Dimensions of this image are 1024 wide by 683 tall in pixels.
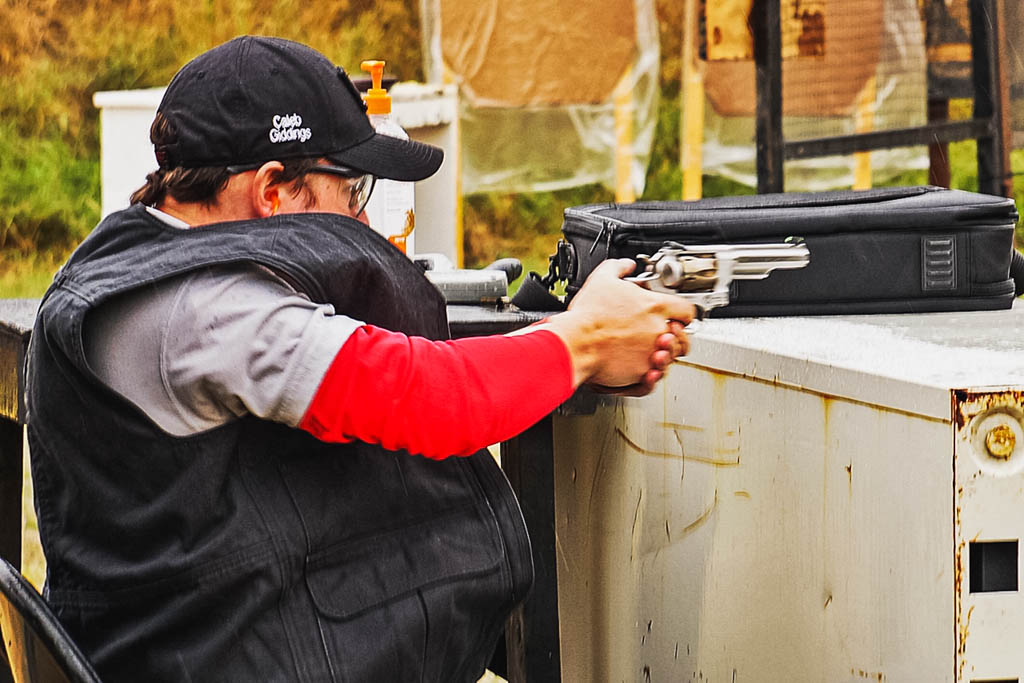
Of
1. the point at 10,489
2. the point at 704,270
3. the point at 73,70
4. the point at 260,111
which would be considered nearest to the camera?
the point at 260,111

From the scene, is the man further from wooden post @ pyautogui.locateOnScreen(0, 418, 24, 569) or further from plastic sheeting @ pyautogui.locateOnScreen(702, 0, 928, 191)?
plastic sheeting @ pyautogui.locateOnScreen(702, 0, 928, 191)

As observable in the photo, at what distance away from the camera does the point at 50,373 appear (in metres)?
1.04

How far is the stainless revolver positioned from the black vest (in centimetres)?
27

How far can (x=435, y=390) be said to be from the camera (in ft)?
3.27

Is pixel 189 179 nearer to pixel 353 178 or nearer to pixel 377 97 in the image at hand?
pixel 353 178

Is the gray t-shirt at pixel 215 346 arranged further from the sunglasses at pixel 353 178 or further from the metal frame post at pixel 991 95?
the metal frame post at pixel 991 95

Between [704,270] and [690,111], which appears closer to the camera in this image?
[704,270]

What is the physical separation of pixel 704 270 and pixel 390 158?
337mm

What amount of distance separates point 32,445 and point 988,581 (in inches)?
32.0

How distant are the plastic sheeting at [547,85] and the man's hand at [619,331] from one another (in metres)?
5.39

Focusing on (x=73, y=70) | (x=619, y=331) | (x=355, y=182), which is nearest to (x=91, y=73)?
(x=73, y=70)

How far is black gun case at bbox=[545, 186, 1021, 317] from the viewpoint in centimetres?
154

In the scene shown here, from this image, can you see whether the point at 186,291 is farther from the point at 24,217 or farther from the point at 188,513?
the point at 24,217

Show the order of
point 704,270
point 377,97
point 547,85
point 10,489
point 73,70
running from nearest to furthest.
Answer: point 704,270 → point 377,97 → point 10,489 → point 73,70 → point 547,85
